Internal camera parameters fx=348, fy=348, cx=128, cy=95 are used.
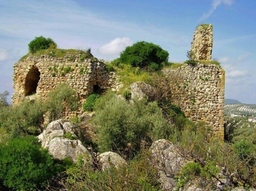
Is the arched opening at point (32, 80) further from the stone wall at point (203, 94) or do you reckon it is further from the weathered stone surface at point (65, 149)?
the weathered stone surface at point (65, 149)

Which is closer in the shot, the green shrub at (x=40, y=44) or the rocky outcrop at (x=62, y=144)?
the rocky outcrop at (x=62, y=144)

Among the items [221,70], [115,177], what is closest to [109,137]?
[115,177]

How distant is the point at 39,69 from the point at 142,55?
576 cm

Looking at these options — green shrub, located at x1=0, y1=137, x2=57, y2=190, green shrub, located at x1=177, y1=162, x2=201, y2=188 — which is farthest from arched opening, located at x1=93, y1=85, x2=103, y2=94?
green shrub, located at x1=177, y1=162, x2=201, y2=188

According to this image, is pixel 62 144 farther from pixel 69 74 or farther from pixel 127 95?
pixel 69 74

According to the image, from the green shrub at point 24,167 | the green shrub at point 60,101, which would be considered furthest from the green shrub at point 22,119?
the green shrub at point 24,167

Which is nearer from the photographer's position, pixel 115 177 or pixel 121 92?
pixel 115 177

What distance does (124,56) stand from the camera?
20406 mm

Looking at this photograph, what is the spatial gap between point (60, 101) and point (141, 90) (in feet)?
13.2

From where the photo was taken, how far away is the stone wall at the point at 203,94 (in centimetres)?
1945

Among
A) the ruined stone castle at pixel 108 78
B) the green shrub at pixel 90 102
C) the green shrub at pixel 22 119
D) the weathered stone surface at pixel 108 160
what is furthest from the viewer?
the ruined stone castle at pixel 108 78

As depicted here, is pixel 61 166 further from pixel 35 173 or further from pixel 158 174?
pixel 158 174

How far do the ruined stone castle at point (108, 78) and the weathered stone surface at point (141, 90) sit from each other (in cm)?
153

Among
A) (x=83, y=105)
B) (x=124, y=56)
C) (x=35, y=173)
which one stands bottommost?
(x=35, y=173)
